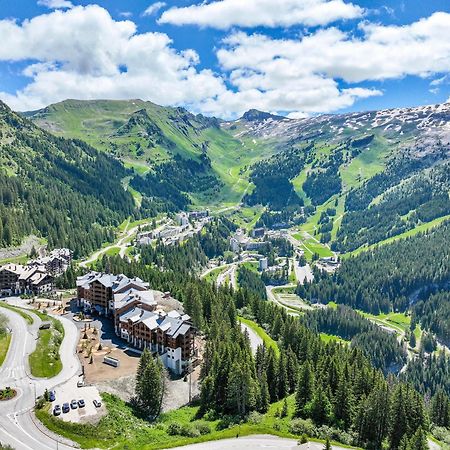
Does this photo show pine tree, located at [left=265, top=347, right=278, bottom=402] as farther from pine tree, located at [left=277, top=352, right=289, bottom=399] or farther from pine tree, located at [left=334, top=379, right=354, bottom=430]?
pine tree, located at [left=334, top=379, right=354, bottom=430]

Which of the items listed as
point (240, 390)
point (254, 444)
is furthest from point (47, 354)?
point (254, 444)

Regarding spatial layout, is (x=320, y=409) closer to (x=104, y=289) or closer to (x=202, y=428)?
(x=202, y=428)

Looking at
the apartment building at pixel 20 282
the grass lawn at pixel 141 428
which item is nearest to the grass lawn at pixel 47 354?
the grass lawn at pixel 141 428

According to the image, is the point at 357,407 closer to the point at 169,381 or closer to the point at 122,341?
the point at 169,381

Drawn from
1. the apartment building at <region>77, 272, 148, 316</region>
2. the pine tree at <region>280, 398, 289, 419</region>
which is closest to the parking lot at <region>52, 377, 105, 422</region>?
the pine tree at <region>280, 398, 289, 419</region>

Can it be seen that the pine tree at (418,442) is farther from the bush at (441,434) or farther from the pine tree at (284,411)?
the pine tree at (284,411)

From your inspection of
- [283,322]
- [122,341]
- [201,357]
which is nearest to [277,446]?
[201,357]
